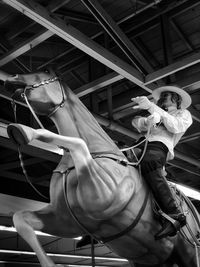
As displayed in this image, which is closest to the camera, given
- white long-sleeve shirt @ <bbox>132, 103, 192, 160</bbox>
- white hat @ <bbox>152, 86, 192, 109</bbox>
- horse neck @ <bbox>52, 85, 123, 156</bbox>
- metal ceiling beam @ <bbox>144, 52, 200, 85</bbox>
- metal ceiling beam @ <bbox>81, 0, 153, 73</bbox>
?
horse neck @ <bbox>52, 85, 123, 156</bbox>

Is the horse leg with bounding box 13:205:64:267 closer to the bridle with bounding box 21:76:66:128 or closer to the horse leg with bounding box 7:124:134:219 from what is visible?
the horse leg with bounding box 7:124:134:219

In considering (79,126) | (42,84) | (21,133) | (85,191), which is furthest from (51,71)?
(85,191)

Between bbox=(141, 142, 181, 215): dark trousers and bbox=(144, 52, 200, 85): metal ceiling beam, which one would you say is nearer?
bbox=(141, 142, 181, 215): dark trousers

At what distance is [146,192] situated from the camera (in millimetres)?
2484

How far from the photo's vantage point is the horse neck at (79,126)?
2.34m

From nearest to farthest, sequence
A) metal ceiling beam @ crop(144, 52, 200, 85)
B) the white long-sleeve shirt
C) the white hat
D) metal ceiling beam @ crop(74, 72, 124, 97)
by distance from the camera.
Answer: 1. the white long-sleeve shirt
2. the white hat
3. metal ceiling beam @ crop(144, 52, 200, 85)
4. metal ceiling beam @ crop(74, 72, 124, 97)

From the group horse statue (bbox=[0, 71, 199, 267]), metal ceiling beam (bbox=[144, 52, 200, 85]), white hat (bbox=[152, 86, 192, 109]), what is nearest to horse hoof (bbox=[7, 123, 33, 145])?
horse statue (bbox=[0, 71, 199, 267])

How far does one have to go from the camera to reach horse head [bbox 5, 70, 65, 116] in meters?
2.26

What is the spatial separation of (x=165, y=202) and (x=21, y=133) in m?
1.11

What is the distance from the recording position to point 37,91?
228cm

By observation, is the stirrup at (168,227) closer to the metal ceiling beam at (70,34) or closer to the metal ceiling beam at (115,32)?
the metal ceiling beam at (70,34)

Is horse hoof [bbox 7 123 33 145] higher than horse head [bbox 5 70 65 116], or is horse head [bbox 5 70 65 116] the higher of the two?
horse head [bbox 5 70 65 116]

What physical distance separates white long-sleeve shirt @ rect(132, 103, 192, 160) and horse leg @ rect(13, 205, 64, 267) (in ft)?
2.92

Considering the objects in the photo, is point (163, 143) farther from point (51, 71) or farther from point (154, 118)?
point (51, 71)
